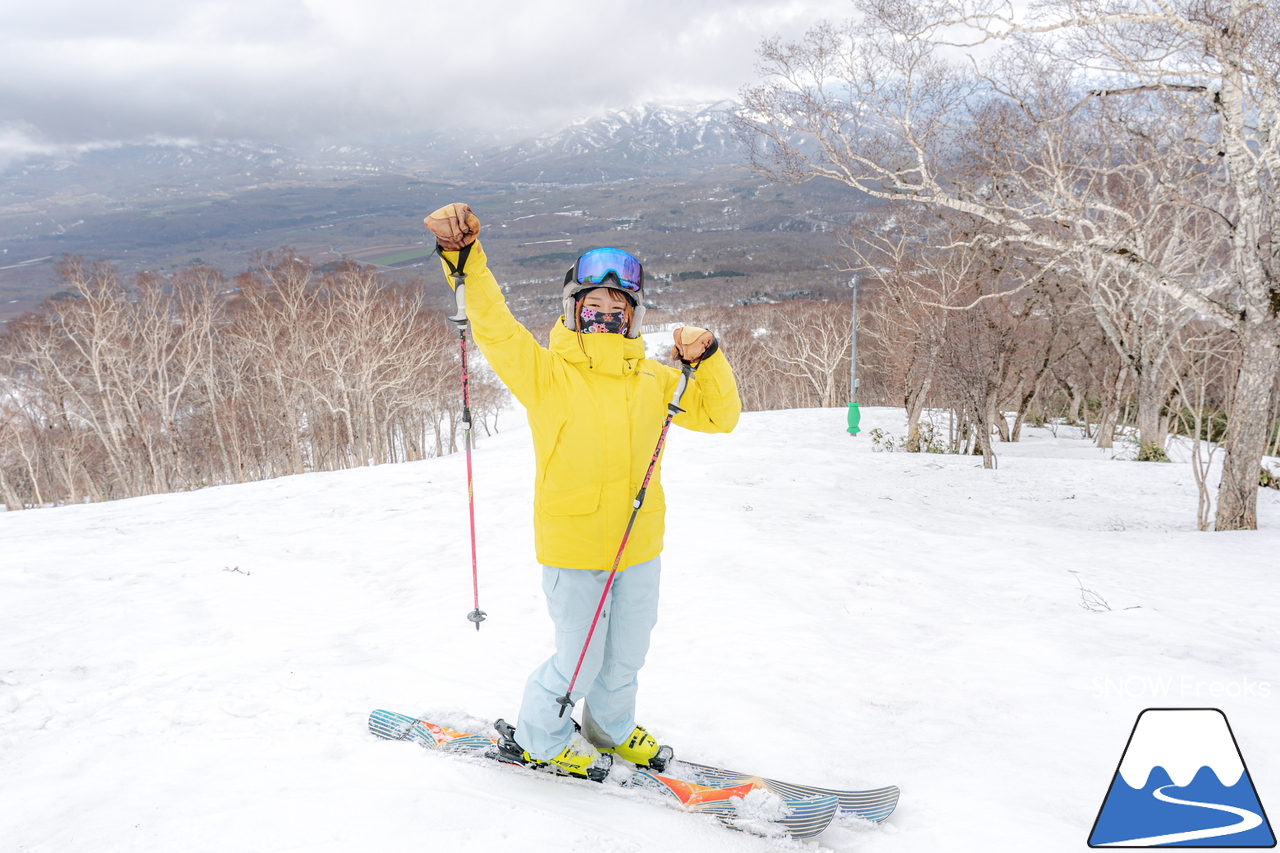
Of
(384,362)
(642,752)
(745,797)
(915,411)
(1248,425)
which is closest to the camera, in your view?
(745,797)

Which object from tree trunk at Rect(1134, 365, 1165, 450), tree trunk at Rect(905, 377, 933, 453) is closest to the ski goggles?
tree trunk at Rect(905, 377, 933, 453)

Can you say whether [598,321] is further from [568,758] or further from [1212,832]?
[1212,832]

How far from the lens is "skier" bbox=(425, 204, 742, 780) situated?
231 cm

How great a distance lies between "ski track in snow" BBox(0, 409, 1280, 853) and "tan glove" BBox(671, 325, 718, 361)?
187cm

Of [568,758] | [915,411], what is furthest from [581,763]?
[915,411]

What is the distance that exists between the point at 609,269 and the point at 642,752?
216 centimetres

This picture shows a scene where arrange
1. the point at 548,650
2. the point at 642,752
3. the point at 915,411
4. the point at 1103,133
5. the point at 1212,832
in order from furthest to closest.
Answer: the point at 915,411, the point at 1103,133, the point at 548,650, the point at 642,752, the point at 1212,832

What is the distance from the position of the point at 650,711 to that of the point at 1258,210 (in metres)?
8.06

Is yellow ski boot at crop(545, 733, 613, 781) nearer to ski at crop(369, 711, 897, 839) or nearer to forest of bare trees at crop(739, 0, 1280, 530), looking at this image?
ski at crop(369, 711, 897, 839)

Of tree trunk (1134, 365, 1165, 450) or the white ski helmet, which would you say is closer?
the white ski helmet

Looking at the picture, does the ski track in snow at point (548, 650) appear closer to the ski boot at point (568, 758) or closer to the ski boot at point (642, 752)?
the ski boot at point (568, 758)

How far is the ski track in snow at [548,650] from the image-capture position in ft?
7.73

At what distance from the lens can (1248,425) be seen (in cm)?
700

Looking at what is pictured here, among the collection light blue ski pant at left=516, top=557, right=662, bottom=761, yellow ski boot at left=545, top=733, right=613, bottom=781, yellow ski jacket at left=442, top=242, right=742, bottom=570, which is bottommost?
yellow ski boot at left=545, top=733, right=613, bottom=781
